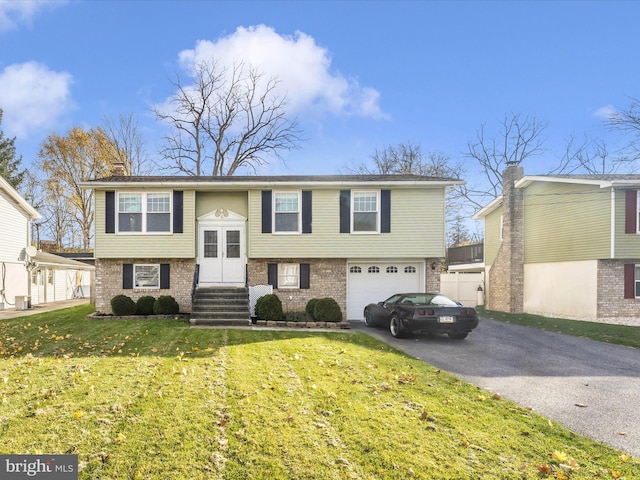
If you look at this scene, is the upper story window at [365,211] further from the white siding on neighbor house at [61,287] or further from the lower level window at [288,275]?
the white siding on neighbor house at [61,287]

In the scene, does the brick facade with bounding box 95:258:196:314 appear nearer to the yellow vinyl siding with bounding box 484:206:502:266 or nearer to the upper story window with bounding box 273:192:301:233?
the upper story window with bounding box 273:192:301:233

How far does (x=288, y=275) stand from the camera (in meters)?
14.5

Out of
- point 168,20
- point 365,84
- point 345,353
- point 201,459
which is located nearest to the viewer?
point 201,459

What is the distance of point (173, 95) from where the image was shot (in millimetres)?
29453

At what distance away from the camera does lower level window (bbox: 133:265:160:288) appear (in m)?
14.3

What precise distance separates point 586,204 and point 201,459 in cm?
1828

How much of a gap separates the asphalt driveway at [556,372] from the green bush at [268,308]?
2.79m

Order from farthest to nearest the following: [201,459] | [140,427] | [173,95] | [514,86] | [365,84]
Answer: [173,95], [514,86], [365,84], [140,427], [201,459]

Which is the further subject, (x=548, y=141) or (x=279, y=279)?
(x=548, y=141)

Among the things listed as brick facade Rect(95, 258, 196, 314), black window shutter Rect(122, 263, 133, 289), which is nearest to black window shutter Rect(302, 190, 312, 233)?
brick facade Rect(95, 258, 196, 314)

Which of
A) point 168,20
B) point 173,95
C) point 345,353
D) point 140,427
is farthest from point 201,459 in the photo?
point 173,95

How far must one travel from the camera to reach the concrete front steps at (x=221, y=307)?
469 inches

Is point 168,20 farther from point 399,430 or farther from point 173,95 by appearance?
point 173,95

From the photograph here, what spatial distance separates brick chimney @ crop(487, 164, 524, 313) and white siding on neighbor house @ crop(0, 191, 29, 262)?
87.3ft
